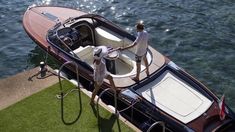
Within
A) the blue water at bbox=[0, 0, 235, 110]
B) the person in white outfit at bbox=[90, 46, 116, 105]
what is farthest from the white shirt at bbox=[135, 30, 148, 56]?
the blue water at bbox=[0, 0, 235, 110]

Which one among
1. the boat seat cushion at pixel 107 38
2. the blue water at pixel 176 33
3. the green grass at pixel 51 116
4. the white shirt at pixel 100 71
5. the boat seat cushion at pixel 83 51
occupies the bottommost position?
the blue water at pixel 176 33

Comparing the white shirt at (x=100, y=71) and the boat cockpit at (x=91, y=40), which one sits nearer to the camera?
the white shirt at (x=100, y=71)

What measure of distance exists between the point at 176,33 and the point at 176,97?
6703 millimetres

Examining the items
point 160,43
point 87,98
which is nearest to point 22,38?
point 160,43

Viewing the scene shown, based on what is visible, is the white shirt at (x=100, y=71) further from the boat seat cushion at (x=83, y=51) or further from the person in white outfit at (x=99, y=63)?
the boat seat cushion at (x=83, y=51)

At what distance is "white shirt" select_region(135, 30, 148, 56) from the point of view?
1207cm

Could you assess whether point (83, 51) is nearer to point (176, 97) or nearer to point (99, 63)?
point (99, 63)

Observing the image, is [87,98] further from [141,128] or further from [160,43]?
[160,43]

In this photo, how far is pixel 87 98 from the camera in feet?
39.1

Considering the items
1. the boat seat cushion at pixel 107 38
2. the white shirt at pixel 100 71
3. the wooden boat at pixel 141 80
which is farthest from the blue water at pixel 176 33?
the white shirt at pixel 100 71

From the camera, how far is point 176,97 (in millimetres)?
12047

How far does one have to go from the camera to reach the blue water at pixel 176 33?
52.3 ft

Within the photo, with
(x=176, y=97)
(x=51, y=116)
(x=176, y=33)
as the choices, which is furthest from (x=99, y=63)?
(x=176, y=33)

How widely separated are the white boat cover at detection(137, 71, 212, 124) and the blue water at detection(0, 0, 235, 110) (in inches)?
99.8
